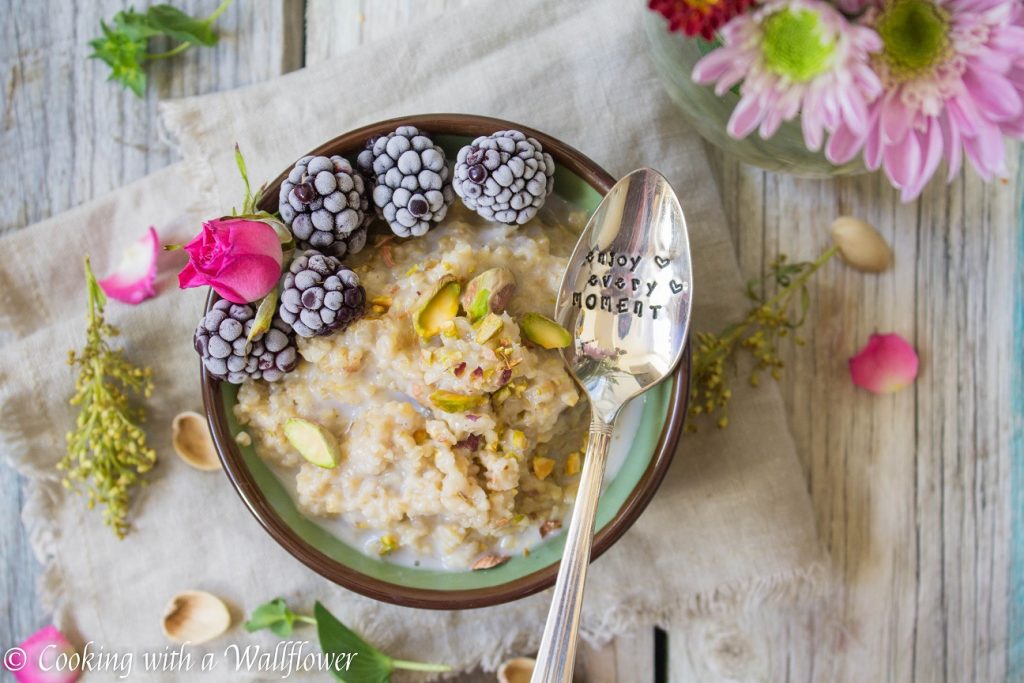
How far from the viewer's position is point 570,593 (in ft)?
4.65

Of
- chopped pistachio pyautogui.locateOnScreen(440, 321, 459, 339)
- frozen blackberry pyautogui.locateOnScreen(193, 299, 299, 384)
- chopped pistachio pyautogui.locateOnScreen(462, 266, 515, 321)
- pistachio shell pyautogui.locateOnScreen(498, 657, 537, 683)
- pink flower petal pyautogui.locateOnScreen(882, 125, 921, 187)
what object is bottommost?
pistachio shell pyautogui.locateOnScreen(498, 657, 537, 683)

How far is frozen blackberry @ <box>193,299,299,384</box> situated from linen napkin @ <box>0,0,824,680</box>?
413 millimetres

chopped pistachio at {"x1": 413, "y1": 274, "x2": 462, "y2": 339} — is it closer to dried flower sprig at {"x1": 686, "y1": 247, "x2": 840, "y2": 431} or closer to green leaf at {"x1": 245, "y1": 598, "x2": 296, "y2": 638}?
dried flower sprig at {"x1": 686, "y1": 247, "x2": 840, "y2": 431}

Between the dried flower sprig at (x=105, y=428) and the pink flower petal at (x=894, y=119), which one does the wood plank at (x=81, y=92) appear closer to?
the dried flower sprig at (x=105, y=428)

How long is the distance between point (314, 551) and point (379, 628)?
0.36 metres

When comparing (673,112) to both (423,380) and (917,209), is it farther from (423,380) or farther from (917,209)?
(423,380)

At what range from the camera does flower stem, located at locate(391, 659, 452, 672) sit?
5.98 feet

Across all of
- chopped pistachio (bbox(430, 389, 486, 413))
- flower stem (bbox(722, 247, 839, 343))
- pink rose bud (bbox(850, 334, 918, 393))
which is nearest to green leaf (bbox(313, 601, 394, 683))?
chopped pistachio (bbox(430, 389, 486, 413))

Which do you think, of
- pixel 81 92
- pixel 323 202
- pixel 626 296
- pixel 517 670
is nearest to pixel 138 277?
pixel 81 92

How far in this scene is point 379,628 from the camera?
6.07 feet

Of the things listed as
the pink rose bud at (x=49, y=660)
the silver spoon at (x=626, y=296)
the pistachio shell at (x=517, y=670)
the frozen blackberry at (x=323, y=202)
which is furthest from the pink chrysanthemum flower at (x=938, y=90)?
the pink rose bud at (x=49, y=660)

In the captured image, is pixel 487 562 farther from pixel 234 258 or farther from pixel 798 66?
pixel 798 66

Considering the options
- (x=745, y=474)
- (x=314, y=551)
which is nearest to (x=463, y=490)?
(x=314, y=551)

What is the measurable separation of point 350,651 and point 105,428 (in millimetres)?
683
